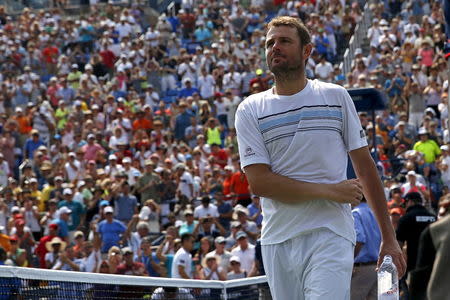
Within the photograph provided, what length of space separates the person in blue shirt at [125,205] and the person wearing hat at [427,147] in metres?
4.96

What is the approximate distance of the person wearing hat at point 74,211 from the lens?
18.5m

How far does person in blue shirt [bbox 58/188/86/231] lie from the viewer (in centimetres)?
1859

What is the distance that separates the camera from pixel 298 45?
17.0 ft

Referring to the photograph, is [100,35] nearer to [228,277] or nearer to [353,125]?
[228,277]

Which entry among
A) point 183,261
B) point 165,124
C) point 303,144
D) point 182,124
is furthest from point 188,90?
point 303,144

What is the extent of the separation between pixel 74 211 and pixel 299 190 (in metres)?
14.0

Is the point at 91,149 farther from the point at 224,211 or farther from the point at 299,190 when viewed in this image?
the point at 299,190

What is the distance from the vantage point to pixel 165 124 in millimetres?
24000

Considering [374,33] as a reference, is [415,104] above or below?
below

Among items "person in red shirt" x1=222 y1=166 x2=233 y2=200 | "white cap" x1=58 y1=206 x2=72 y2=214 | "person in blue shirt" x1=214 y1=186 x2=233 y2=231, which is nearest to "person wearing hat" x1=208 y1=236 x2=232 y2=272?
"person in blue shirt" x1=214 y1=186 x2=233 y2=231

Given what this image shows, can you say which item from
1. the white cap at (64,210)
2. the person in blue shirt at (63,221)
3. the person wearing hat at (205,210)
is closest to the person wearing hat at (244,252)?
the person wearing hat at (205,210)

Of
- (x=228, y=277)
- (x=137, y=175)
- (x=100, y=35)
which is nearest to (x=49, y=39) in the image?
(x=100, y=35)

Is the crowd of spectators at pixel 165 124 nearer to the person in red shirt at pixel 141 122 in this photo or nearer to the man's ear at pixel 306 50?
the person in red shirt at pixel 141 122

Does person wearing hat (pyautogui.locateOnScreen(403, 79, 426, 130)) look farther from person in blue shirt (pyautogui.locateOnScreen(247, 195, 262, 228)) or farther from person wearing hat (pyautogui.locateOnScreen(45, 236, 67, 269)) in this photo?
person wearing hat (pyautogui.locateOnScreen(45, 236, 67, 269))
